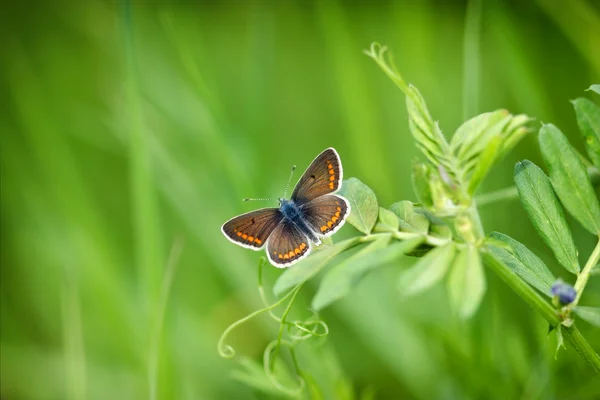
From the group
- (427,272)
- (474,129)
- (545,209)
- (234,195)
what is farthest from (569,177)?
(234,195)

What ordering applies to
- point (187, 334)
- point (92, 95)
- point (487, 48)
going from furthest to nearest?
point (92, 95)
point (487, 48)
point (187, 334)

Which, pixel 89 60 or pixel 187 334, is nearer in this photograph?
pixel 187 334

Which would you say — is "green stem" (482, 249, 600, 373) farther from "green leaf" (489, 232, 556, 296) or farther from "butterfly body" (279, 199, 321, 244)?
"butterfly body" (279, 199, 321, 244)

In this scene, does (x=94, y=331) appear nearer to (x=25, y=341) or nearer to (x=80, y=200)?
(x=25, y=341)

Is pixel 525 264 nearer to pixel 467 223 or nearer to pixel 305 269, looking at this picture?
pixel 467 223

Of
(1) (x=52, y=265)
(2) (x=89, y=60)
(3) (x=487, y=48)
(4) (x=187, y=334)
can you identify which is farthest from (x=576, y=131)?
(2) (x=89, y=60)

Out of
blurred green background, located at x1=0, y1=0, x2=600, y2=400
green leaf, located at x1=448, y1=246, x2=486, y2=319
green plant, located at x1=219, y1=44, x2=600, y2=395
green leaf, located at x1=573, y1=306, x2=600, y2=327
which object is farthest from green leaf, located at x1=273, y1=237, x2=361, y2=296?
blurred green background, located at x1=0, y1=0, x2=600, y2=400

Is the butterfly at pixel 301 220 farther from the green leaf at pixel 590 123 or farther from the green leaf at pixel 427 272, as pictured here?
the green leaf at pixel 590 123
